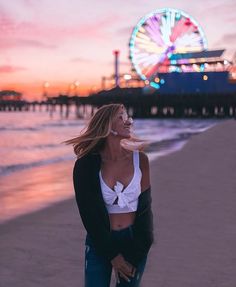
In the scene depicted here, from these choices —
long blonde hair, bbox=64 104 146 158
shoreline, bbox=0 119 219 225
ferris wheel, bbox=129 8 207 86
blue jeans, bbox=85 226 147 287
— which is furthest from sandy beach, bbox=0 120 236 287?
ferris wheel, bbox=129 8 207 86

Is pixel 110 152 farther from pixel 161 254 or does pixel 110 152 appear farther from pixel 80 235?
pixel 80 235

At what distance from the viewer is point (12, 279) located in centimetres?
416

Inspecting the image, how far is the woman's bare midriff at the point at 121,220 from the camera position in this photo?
2.12 meters

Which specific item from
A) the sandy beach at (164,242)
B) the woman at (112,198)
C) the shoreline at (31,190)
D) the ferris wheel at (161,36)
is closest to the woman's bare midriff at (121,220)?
the woman at (112,198)

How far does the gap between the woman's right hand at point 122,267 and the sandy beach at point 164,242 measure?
1.93 metres

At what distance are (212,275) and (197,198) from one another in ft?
11.9

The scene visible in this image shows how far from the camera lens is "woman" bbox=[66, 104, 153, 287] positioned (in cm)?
209

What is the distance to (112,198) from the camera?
6.90ft

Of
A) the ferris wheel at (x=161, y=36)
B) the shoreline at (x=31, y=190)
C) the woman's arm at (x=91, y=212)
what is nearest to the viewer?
the woman's arm at (x=91, y=212)

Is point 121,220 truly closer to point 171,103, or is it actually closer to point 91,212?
point 91,212

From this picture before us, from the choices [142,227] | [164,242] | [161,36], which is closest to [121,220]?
[142,227]

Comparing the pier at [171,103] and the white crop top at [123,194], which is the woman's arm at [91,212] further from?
the pier at [171,103]

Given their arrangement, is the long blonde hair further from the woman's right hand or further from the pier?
the pier

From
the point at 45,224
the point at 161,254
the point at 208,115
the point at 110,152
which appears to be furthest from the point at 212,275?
the point at 208,115
